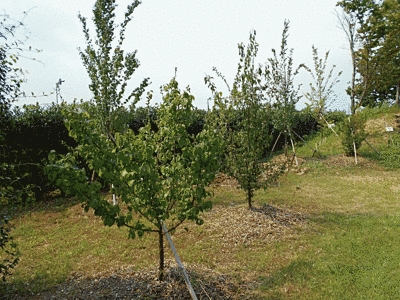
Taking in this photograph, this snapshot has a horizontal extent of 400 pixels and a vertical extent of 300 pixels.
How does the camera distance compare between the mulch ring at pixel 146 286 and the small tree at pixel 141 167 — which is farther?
the mulch ring at pixel 146 286

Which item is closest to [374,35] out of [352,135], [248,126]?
[352,135]

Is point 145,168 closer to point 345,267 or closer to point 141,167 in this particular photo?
point 141,167

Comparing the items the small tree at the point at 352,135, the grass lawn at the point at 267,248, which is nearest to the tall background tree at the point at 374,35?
the small tree at the point at 352,135

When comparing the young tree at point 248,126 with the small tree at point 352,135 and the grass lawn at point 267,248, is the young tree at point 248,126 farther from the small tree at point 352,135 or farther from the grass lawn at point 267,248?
the small tree at point 352,135

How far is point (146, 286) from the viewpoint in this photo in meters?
4.70

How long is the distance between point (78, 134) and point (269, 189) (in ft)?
25.8

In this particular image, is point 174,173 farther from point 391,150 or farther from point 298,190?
point 391,150

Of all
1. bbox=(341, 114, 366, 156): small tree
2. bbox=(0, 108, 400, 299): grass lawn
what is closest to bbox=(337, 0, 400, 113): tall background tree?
bbox=(341, 114, 366, 156): small tree

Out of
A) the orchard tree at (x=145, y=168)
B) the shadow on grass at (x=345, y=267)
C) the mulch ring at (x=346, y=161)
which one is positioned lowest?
the shadow on grass at (x=345, y=267)

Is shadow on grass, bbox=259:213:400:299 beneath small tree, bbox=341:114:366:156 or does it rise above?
beneath

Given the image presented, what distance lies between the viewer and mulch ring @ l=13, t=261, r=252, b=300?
4594 mm

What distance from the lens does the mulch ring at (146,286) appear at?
459cm

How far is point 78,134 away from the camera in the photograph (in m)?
4.05

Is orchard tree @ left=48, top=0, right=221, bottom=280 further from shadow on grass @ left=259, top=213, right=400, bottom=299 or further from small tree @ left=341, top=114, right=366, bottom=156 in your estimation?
small tree @ left=341, top=114, right=366, bottom=156
